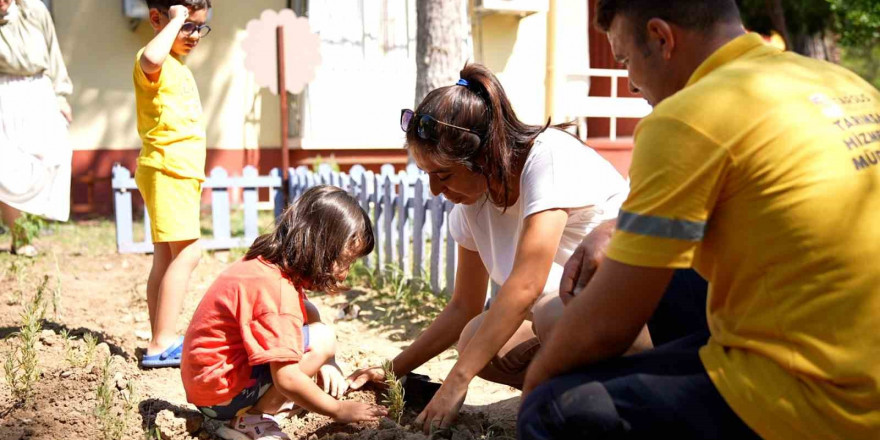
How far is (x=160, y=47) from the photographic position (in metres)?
3.50

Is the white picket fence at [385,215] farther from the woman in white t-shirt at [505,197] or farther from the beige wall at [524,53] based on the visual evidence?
the beige wall at [524,53]

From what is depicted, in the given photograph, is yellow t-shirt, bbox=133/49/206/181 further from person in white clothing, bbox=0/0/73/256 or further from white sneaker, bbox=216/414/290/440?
person in white clothing, bbox=0/0/73/256

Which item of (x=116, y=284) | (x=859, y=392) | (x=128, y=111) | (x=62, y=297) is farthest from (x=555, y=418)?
(x=128, y=111)

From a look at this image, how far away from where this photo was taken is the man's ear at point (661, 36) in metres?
1.66

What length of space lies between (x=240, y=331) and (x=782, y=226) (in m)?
1.68

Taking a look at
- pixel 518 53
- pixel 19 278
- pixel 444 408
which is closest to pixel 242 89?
pixel 518 53

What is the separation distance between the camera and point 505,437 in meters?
2.63

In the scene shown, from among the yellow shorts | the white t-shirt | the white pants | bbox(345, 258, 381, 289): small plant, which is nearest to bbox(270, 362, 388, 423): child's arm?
the white t-shirt

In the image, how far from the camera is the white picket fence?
503 cm

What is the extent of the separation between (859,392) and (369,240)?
5.30ft

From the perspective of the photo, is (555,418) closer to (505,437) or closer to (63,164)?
(505,437)

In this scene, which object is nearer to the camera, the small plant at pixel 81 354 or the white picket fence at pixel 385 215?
the small plant at pixel 81 354

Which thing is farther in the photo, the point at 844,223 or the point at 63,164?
the point at 63,164

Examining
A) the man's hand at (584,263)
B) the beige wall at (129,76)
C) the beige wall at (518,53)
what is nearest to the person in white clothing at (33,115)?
the beige wall at (129,76)
